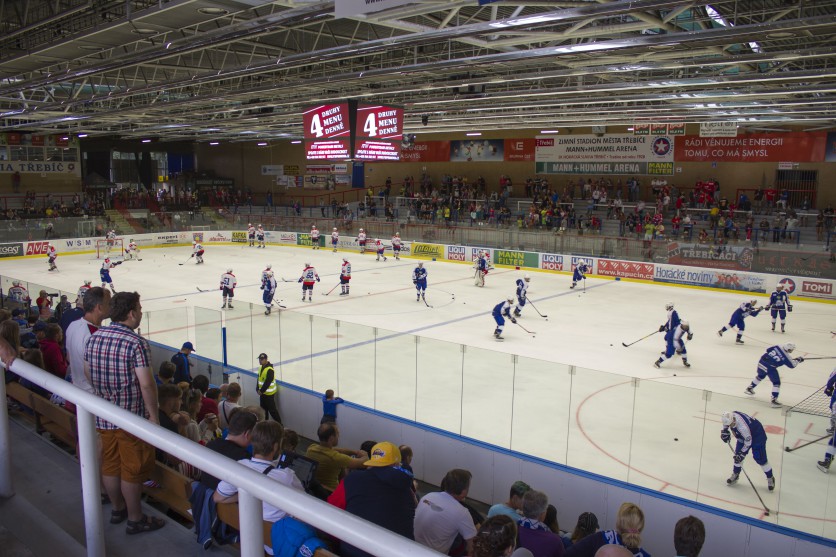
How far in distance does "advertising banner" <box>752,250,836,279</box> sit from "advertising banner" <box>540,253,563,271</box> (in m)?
7.74

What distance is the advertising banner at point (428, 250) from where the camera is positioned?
108 ft

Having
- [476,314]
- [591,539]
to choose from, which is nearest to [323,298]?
[476,314]

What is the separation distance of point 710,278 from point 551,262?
6672mm

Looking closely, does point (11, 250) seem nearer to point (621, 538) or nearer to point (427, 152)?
point (427, 152)

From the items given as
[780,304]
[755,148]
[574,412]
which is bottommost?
[780,304]

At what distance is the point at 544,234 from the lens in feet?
96.8

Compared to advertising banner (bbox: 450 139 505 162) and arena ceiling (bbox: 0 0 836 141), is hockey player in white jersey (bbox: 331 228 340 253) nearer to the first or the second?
arena ceiling (bbox: 0 0 836 141)

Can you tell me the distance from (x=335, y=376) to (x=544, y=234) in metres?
20.9

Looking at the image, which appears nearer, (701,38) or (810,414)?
(810,414)

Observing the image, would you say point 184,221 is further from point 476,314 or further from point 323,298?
point 476,314

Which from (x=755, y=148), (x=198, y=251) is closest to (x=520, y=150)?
(x=755, y=148)

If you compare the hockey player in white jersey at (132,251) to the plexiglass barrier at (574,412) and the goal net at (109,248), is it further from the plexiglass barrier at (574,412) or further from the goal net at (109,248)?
the plexiglass barrier at (574,412)

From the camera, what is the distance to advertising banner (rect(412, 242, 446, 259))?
33.0m

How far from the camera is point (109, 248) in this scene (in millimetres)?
34125
